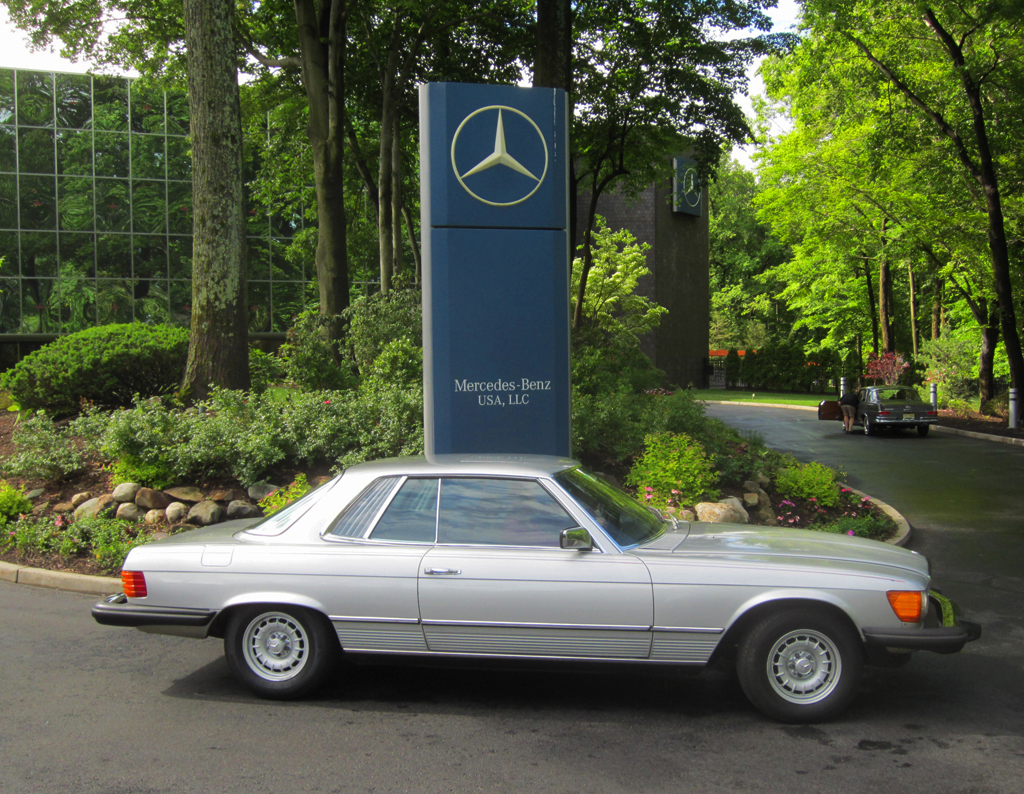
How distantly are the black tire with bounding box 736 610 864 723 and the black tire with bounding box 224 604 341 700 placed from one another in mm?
2335

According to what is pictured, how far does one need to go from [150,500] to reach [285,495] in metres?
1.50

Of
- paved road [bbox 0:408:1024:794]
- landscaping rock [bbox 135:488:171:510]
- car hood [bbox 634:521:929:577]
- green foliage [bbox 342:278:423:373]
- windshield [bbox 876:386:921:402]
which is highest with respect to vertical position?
green foliage [bbox 342:278:423:373]

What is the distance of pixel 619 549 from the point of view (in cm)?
475

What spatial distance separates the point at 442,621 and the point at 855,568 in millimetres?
2277

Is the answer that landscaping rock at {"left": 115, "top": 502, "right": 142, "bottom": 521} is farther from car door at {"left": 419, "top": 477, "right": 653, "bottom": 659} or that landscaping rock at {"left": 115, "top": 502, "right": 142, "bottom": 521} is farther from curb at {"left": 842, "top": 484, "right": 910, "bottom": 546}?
curb at {"left": 842, "top": 484, "right": 910, "bottom": 546}

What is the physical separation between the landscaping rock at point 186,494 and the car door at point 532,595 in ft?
17.1

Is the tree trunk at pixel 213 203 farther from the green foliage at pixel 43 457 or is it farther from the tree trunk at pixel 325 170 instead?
the tree trunk at pixel 325 170

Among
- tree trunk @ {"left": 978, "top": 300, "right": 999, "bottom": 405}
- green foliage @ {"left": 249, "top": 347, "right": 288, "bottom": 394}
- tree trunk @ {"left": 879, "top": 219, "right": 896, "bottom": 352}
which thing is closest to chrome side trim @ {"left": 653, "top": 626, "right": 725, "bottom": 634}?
green foliage @ {"left": 249, "top": 347, "right": 288, "bottom": 394}

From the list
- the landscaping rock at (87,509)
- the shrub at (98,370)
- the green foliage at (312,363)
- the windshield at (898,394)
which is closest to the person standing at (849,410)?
the windshield at (898,394)

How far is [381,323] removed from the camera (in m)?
15.0

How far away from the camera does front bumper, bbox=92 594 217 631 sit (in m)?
4.95

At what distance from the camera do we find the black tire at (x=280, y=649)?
490 centimetres

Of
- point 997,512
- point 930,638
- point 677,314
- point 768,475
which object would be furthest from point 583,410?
point 677,314

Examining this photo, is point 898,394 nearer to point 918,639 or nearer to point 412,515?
point 918,639
